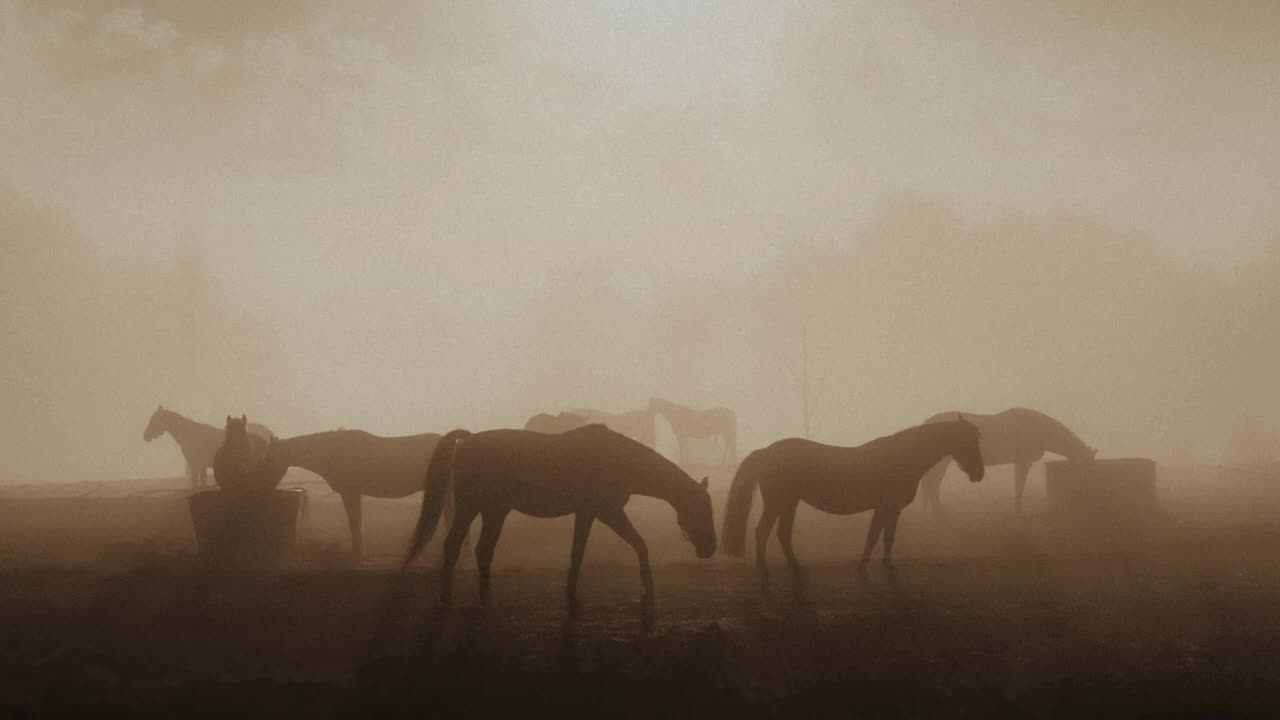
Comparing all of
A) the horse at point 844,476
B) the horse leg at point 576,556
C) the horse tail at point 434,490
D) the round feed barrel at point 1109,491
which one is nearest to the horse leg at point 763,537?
the horse at point 844,476

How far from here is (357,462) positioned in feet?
48.2

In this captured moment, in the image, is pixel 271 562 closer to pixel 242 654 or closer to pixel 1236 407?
pixel 242 654

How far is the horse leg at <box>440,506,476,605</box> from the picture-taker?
9.05 meters

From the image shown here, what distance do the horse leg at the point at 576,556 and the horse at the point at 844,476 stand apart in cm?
288

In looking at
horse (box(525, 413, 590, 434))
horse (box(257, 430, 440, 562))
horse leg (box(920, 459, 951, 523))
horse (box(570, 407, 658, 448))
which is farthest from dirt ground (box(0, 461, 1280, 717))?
horse (box(570, 407, 658, 448))

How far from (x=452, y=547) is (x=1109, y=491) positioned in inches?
624

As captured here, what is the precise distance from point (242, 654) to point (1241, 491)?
31713 millimetres

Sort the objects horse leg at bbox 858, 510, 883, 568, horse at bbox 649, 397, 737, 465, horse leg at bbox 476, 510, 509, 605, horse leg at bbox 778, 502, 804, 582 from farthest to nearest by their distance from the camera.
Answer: horse at bbox 649, 397, 737, 465
horse leg at bbox 858, 510, 883, 568
horse leg at bbox 778, 502, 804, 582
horse leg at bbox 476, 510, 509, 605

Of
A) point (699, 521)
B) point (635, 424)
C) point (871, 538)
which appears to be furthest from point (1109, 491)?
point (635, 424)

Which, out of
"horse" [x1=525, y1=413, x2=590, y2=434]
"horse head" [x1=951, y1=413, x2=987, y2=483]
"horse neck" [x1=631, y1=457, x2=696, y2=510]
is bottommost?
"horse neck" [x1=631, y1=457, x2=696, y2=510]

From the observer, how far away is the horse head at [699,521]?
397 inches

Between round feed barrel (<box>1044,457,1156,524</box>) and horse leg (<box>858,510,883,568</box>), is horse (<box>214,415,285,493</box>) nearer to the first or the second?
horse leg (<box>858,510,883,568</box>)

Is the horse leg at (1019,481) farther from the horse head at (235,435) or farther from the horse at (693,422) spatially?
the horse head at (235,435)

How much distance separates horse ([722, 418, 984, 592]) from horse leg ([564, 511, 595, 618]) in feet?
9.44
